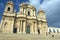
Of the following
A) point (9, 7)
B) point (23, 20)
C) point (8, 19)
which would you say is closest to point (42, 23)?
point (23, 20)

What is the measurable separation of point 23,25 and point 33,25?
4.28m

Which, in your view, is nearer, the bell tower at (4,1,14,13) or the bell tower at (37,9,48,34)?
the bell tower at (4,1,14,13)

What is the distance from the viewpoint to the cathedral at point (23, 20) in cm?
4488

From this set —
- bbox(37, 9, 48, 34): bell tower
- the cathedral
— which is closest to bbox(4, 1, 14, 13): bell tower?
the cathedral

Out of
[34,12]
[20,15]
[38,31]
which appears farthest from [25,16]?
[38,31]

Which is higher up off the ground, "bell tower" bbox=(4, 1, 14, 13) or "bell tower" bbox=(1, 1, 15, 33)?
"bell tower" bbox=(4, 1, 14, 13)

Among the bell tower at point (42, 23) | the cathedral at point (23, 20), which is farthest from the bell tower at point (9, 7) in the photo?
the bell tower at point (42, 23)

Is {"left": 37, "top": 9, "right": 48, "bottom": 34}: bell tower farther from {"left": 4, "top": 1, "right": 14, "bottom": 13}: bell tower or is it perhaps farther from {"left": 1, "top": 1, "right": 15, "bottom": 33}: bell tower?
{"left": 4, "top": 1, "right": 14, "bottom": 13}: bell tower

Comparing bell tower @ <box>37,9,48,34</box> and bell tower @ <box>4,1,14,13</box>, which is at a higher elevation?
bell tower @ <box>4,1,14,13</box>

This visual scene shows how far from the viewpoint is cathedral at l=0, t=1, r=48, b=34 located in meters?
44.9

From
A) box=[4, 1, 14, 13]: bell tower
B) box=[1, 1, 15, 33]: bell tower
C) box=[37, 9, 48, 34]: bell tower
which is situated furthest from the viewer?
box=[37, 9, 48, 34]: bell tower

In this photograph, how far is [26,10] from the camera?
168 ft

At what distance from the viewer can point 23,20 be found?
153ft

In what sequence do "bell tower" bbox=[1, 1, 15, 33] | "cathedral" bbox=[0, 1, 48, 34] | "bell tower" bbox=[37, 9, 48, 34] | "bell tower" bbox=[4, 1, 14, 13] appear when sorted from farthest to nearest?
"bell tower" bbox=[37, 9, 48, 34] → "bell tower" bbox=[4, 1, 14, 13] → "cathedral" bbox=[0, 1, 48, 34] → "bell tower" bbox=[1, 1, 15, 33]
